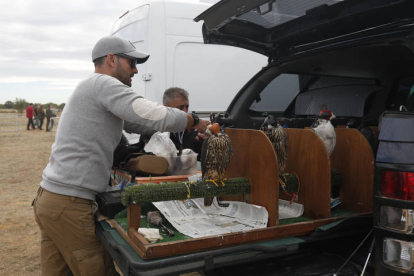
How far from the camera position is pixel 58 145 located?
2334mm

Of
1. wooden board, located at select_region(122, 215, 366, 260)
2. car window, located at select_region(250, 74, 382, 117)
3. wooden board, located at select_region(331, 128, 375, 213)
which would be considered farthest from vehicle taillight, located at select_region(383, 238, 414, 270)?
car window, located at select_region(250, 74, 382, 117)

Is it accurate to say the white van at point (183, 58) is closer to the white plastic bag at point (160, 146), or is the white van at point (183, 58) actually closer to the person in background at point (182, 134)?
the person in background at point (182, 134)

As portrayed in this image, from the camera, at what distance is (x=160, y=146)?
2801 millimetres

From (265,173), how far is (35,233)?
13.5 feet

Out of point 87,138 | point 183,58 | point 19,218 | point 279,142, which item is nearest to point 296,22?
point 279,142

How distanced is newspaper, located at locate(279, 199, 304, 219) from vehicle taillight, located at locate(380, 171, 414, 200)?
731 mm

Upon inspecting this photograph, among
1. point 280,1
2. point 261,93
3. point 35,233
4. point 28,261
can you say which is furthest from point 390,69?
point 35,233

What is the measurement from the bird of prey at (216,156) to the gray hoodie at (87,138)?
20cm

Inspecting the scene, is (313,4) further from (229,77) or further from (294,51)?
(229,77)

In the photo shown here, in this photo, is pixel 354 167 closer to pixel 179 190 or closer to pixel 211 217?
pixel 211 217

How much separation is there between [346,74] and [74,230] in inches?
118

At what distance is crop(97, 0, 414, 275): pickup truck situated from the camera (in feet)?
5.28

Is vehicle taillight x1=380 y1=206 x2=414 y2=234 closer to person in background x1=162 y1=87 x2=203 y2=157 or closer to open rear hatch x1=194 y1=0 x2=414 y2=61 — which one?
Result: open rear hatch x1=194 y1=0 x2=414 y2=61

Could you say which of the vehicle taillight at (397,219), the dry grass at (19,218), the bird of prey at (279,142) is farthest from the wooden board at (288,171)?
the dry grass at (19,218)
